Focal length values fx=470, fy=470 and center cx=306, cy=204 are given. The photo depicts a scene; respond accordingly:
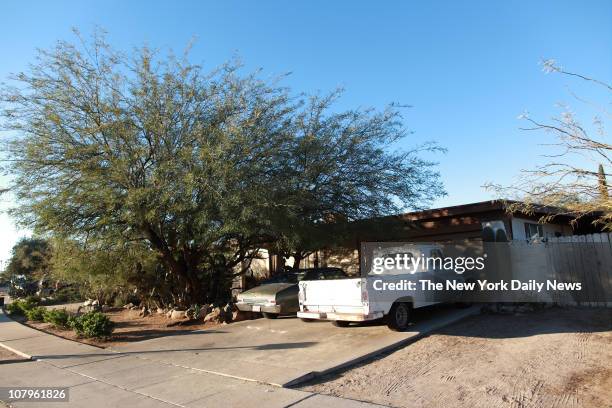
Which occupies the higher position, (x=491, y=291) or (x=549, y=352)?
(x=491, y=291)

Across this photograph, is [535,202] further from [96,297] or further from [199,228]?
[96,297]

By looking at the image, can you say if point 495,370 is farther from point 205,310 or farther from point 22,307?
point 22,307

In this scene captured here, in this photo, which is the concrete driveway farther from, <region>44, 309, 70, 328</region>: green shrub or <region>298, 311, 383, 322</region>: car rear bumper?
<region>44, 309, 70, 328</region>: green shrub

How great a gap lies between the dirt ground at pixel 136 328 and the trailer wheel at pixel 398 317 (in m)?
5.41

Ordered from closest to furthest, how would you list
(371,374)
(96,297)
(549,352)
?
(371,374) → (549,352) → (96,297)

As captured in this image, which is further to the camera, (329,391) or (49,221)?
(49,221)

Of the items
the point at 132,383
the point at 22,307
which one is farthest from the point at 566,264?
the point at 22,307

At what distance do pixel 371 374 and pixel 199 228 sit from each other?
6457 millimetres

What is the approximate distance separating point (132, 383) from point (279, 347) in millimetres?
3088

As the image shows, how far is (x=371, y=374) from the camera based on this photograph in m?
7.46

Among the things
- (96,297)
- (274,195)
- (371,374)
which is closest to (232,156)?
(274,195)

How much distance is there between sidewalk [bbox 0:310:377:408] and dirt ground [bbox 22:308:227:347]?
3.02 feet

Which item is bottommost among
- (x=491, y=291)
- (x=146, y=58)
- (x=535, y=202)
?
(x=491, y=291)

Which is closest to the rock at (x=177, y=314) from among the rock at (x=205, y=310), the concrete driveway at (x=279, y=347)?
the rock at (x=205, y=310)
